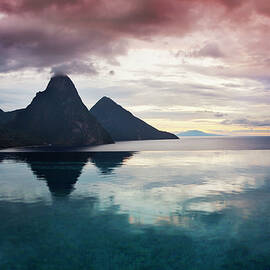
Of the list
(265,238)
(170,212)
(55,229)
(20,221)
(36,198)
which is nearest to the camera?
(265,238)

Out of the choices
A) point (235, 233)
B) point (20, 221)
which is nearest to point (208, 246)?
point (235, 233)

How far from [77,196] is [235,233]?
816 inches

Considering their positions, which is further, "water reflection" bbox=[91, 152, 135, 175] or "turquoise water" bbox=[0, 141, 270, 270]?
"water reflection" bbox=[91, 152, 135, 175]

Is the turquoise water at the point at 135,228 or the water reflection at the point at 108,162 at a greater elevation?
the turquoise water at the point at 135,228

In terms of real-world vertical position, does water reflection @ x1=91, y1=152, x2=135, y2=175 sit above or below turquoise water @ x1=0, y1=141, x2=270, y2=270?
below

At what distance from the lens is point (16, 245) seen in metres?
20.0

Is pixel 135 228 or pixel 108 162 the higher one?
pixel 135 228

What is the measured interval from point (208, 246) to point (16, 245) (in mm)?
13540

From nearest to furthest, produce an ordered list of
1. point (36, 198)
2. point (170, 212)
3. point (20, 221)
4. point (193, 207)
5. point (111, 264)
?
point (111, 264)
point (20, 221)
point (170, 212)
point (193, 207)
point (36, 198)

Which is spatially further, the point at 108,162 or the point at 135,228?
the point at 108,162

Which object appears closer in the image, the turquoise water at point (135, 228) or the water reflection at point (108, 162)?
the turquoise water at point (135, 228)

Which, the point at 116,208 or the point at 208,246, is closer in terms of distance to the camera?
the point at 208,246

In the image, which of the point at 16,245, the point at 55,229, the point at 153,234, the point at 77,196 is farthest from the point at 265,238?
the point at 77,196

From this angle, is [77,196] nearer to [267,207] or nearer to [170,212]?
[170,212]
